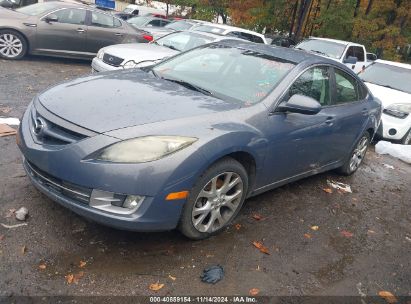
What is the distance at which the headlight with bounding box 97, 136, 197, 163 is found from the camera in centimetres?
286

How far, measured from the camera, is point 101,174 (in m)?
2.84

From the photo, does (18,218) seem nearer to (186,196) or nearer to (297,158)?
(186,196)

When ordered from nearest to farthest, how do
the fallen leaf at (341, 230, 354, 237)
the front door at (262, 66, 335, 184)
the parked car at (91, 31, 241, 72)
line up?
the front door at (262, 66, 335, 184), the fallen leaf at (341, 230, 354, 237), the parked car at (91, 31, 241, 72)

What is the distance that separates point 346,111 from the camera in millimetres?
4789

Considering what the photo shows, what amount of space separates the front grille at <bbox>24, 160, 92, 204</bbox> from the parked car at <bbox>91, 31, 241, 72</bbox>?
14.1ft

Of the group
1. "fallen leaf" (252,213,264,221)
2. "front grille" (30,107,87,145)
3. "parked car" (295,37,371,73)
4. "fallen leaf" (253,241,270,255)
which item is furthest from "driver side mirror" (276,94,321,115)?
"parked car" (295,37,371,73)

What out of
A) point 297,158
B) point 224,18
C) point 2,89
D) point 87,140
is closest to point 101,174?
point 87,140

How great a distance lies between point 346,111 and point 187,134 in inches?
99.4

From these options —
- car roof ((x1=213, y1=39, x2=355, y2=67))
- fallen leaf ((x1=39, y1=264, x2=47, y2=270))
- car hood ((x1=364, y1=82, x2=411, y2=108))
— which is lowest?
fallen leaf ((x1=39, y1=264, x2=47, y2=270))

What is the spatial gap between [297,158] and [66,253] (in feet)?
7.88

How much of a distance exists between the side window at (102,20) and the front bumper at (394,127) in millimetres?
7221

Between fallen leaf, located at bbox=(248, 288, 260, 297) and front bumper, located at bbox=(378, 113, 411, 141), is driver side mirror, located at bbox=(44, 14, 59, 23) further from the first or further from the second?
fallen leaf, located at bbox=(248, 288, 260, 297)

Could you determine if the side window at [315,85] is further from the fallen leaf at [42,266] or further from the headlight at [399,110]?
the headlight at [399,110]

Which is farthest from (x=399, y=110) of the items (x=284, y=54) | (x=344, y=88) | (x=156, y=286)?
(x=156, y=286)
